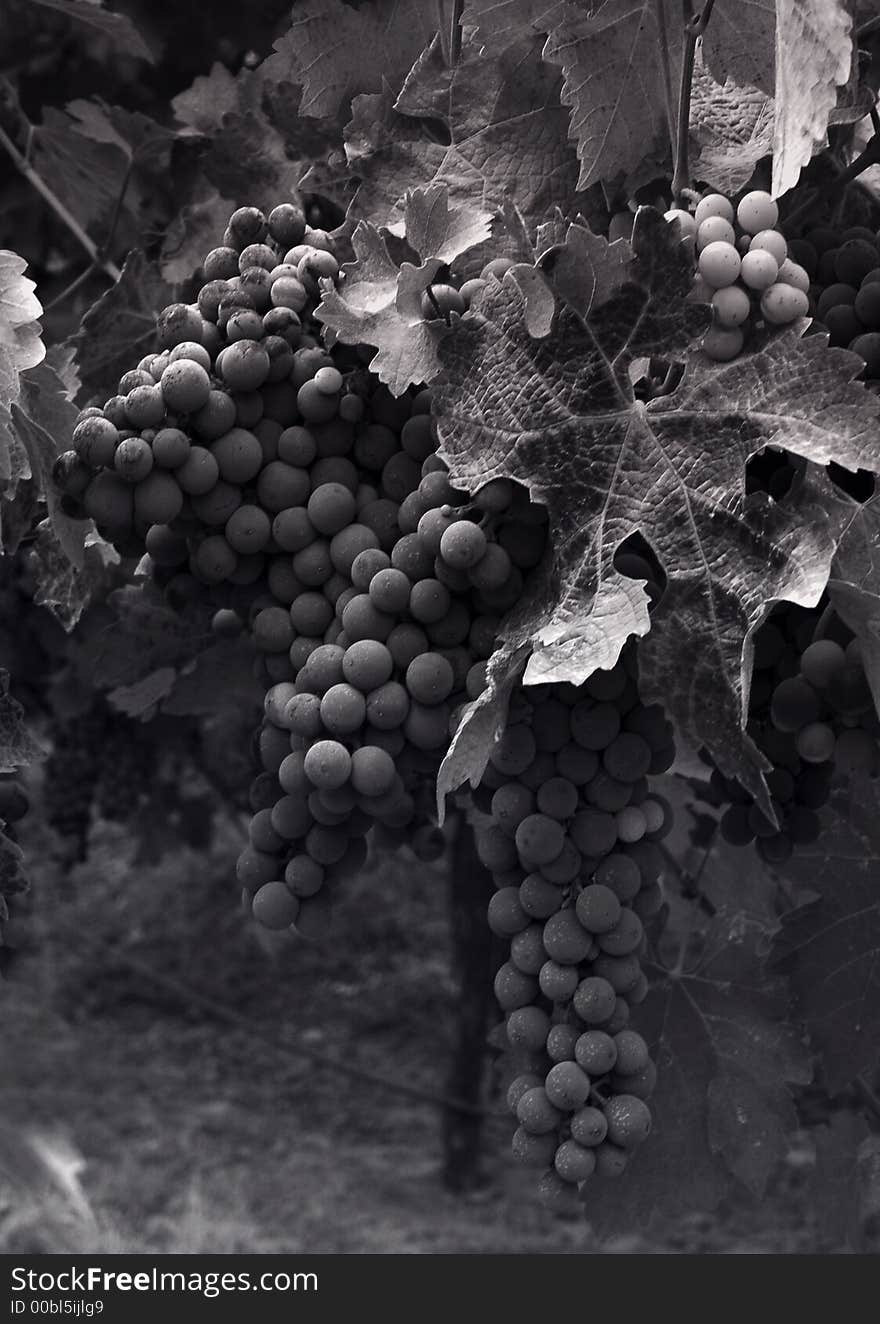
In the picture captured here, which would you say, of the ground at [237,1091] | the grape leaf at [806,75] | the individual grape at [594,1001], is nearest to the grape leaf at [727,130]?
the grape leaf at [806,75]

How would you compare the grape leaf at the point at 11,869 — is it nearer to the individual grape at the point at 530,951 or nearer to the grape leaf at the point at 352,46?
the individual grape at the point at 530,951

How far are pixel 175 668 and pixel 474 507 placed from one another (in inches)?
15.4

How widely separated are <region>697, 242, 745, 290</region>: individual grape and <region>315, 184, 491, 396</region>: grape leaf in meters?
0.12

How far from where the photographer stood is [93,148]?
131 cm

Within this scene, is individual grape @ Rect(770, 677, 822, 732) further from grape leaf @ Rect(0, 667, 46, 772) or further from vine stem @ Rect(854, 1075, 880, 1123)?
vine stem @ Rect(854, 1075, 880, 1123)

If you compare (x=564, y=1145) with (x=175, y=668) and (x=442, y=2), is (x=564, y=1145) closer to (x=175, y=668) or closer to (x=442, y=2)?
(x=175, y=668)

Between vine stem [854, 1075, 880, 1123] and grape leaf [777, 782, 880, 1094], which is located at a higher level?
grape leaf [777, 782, 880, 1094]

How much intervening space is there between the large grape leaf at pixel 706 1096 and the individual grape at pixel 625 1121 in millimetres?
306

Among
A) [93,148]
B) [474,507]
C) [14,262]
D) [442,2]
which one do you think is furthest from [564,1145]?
[93,148]

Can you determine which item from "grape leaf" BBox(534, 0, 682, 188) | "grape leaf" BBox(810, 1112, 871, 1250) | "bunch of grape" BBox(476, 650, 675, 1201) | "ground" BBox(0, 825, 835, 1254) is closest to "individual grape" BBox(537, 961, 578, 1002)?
"bunch of grape" BBox(476, 650, 675, 1201)

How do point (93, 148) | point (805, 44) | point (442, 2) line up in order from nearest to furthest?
point (805, 44) → point (442, 2) → point (93, 148)

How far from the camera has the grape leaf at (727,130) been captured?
768 mm

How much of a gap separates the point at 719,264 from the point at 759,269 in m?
0.02

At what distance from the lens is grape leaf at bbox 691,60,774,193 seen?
768mm
